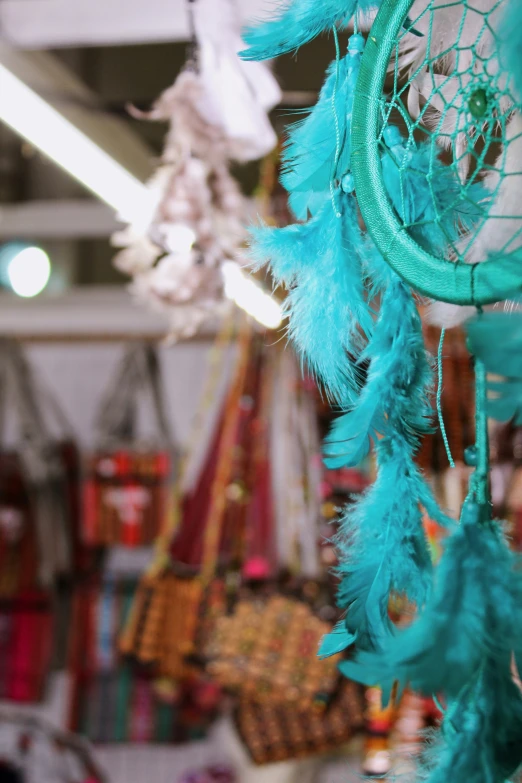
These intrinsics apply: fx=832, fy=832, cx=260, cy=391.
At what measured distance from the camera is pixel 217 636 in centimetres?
270

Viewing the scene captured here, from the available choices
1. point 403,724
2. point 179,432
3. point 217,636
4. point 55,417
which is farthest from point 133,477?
point 403,724

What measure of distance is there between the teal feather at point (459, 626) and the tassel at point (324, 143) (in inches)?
16.8

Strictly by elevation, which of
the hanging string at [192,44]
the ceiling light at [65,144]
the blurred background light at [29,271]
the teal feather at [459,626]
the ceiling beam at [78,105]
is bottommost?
the teal feather at [459,626]

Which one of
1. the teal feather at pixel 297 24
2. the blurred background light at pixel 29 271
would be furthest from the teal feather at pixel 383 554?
the blurred background light at pixel 29 271

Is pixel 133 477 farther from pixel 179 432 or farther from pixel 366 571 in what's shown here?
pixel 366 571

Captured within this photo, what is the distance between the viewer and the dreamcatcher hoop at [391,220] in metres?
0.75

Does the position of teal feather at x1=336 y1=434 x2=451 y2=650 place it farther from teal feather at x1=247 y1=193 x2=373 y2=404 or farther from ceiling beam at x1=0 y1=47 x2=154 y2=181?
ceiling beam at x1=0 y1=47 x2=154 y2=181

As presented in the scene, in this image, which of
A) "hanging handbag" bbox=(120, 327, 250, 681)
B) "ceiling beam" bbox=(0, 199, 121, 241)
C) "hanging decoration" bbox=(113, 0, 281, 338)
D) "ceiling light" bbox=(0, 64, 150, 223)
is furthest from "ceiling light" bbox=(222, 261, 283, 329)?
"ceiling beam" bbox=(0, 199, 121, 241)

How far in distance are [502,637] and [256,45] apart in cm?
70

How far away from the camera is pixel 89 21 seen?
2.04 m

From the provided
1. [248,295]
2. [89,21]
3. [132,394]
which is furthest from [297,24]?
[132,394]

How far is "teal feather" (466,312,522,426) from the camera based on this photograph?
2.30 feet

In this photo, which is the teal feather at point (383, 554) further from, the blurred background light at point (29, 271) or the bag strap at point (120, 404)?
the bag strap at point (120, 404)

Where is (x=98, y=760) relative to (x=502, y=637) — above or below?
below
